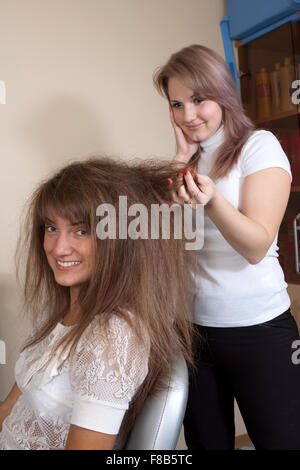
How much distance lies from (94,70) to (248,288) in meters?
1.17

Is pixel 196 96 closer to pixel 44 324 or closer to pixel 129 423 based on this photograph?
pixel 44 324

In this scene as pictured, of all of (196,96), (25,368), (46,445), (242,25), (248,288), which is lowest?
(46,445)

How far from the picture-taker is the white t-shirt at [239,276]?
1.14 m

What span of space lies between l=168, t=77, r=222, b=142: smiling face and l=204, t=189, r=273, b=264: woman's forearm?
35cm

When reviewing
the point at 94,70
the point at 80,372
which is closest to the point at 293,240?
the point at 94,70

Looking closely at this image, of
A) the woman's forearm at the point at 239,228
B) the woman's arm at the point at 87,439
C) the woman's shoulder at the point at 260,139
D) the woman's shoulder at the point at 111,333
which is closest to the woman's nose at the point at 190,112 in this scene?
Answer: the woman's shoulder at the point at 260,139

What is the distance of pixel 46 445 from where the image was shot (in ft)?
3.08

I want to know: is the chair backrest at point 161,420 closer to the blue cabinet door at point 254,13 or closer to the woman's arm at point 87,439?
the woman's arm at point 87,439

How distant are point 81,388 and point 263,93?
171cm

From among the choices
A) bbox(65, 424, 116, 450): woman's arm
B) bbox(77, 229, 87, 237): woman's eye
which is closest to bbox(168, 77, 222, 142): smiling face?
bbox(77, 229, 87, 237): woman's eye

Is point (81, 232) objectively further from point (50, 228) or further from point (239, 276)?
point (239, 276)

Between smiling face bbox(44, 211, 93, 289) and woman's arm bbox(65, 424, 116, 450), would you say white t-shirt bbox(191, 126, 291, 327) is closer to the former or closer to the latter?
smiling face bbox(44, 211, 93, 289)

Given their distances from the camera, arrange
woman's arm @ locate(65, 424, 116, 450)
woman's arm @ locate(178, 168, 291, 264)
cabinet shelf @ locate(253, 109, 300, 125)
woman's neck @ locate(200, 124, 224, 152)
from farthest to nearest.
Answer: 1. cabinet shelf @ locate(253, 109, 300, 125)
2. woman's neck @ locate(200, 124, 224, 152)
3. woman's arm @ locate(178, 168, 291, 264)
4. woman's arm @ locate(65, 424, 116, 450)

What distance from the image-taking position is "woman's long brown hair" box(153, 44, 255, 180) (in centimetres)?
120
